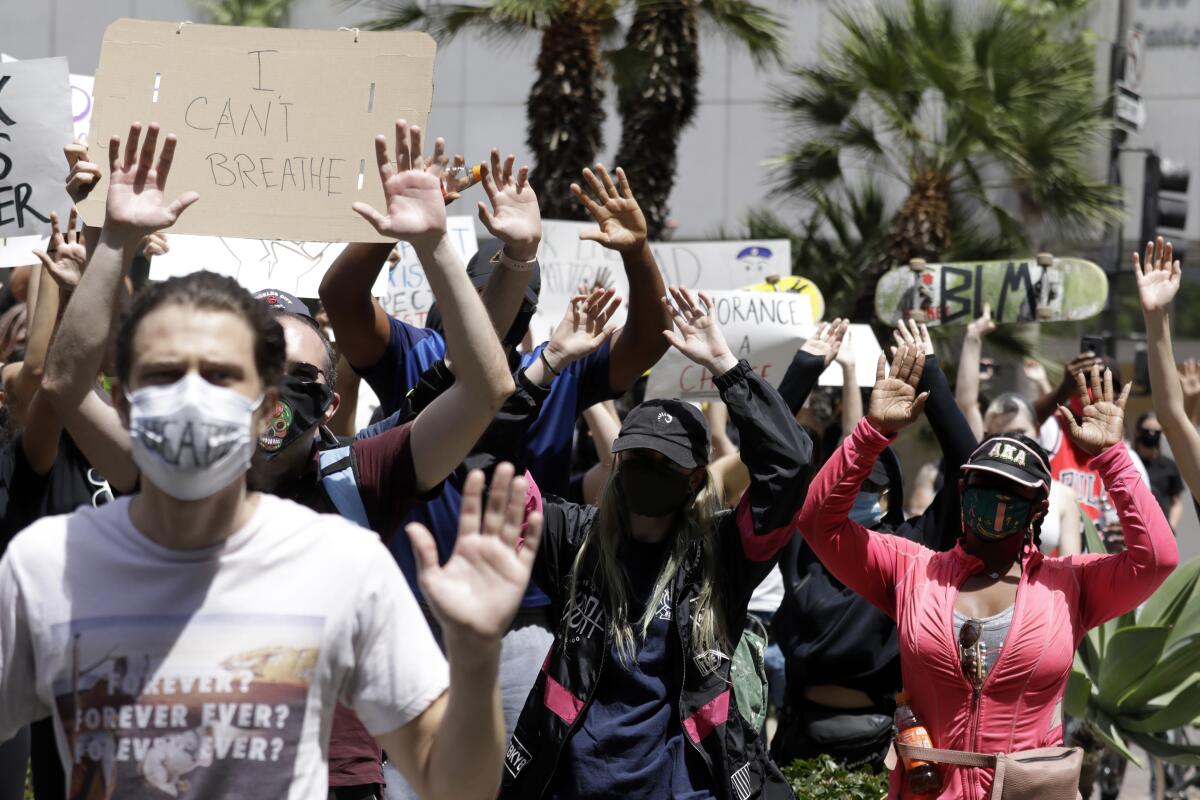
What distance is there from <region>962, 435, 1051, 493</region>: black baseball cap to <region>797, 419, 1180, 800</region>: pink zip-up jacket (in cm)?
21

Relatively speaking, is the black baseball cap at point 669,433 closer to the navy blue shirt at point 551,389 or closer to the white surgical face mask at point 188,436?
the navy blue shirt at point 551,389

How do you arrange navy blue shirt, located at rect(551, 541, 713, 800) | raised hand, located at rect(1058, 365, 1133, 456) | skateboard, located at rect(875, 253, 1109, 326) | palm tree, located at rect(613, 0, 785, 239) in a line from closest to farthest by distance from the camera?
navy blue shirt, located at rect(551, 541, 713, 800) < raised hand, located at rect(1058, 365, 1133, 456) < skateboard, located at rect(875, 253, 1109, 326) < palm tree, located at rect(613, 0, 785, 239)

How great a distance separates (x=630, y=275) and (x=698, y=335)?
41 centimetres

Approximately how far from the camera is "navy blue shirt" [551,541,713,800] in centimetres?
333

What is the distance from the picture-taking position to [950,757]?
12.2 ft

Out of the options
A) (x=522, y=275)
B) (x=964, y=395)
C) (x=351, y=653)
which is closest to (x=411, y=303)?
(x=964, y=395)

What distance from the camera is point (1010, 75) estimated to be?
1391cm

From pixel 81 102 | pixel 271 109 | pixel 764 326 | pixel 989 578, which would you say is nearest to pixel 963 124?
pixel 764 326

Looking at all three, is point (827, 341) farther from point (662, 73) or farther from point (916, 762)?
point (662, 73)

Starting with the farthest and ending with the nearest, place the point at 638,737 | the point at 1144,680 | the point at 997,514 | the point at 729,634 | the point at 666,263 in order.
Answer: the point at 666,263
the point at 1144,680
the point at 997,514
the point at 729,634
the point at 638,737

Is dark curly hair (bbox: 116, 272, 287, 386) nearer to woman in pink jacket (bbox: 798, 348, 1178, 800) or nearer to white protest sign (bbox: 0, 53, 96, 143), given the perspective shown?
woman in pink jacket (bbox: 798, 348, 1178, 800)

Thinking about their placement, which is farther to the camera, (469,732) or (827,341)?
(827,341)

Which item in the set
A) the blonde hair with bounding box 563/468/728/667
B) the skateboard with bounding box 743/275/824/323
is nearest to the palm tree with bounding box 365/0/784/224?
the skateboard with bounding box 743/275/824/323

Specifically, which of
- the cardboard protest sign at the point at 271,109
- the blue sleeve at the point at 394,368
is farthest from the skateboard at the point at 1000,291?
the cardboard protest sign at the point at 271,109
